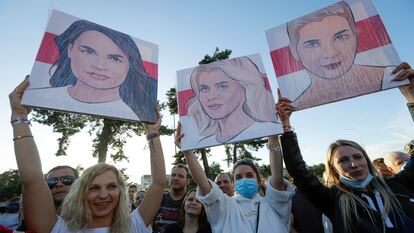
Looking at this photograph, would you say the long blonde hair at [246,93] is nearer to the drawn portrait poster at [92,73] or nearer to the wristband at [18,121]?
the drawn portrait poster at [92,73]

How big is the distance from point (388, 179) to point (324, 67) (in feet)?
4.61

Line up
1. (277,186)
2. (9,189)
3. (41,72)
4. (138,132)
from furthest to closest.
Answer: (9,189), (138,132), (277,186), (41,72)

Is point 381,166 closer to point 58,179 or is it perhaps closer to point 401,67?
point 401,67

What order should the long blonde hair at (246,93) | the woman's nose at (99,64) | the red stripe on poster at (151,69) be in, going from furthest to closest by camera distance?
1. the red stripe on poster at (151,69)
2. the long blonde hair at (246,93)
3. the woman's nose at (99,64)

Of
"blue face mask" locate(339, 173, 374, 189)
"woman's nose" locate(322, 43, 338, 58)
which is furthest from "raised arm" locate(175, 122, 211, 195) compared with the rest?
"woman's nose" locate(322, 43, 338, 58)

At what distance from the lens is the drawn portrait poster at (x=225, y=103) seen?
310cm

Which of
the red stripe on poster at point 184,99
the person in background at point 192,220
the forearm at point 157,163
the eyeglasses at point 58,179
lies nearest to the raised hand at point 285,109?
the red stripe on poster at point 184,99

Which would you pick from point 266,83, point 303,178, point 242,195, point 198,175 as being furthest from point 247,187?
point 266,83

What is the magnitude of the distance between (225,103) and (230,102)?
67 millimetres

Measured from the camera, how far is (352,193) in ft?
8.02

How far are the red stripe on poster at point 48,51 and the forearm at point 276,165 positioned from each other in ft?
8.60

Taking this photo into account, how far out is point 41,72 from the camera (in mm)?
2619

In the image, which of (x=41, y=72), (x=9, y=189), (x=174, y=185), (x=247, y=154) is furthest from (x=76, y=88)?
(x=9, y=189)

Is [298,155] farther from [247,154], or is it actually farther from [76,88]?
[247,154]
